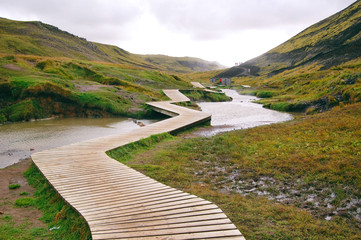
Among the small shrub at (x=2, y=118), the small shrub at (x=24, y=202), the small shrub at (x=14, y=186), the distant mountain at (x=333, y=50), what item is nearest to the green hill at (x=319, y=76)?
the distant mountain at (x=333, y=50)

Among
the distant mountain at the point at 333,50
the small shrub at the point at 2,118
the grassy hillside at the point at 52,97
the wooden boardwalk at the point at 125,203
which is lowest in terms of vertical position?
the wooden boardwalk at the point at 125,203

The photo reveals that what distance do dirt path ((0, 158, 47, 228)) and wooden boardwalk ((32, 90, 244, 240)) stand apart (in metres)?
0.67

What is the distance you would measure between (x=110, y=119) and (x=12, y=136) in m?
7.72

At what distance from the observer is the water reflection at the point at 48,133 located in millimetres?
11852

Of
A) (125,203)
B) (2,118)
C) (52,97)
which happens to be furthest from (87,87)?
(125,203)

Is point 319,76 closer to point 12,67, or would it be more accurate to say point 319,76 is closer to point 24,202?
point 12,67

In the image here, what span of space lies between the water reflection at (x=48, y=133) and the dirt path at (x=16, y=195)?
3.71ft

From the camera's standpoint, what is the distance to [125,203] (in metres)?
5.36

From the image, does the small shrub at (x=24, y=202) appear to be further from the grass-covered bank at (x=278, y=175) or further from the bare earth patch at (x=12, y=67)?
the bare earth patch at (x=12, y=67)

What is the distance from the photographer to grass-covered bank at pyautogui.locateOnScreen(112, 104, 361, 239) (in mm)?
5309

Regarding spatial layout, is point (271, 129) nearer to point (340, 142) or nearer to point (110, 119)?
point (340, 142)

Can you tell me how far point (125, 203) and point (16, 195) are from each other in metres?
3.75

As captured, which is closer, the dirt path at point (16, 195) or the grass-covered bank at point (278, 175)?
the grass-covered bank at point (278, 175)

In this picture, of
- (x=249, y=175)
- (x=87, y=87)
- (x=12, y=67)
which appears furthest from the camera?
(x=87, y=87)
